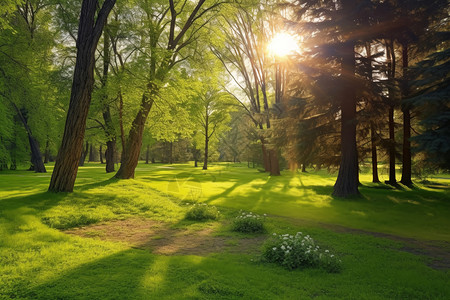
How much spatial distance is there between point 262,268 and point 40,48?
22232 mm

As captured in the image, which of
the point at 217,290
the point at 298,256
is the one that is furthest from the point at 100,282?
the point at 298,256

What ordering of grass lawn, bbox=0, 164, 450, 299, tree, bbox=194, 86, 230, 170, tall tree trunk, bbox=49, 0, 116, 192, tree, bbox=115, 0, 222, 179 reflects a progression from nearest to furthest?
grass lawn, bbox=0, 164, 450, 299 → tall tree trunk, bbox=49, 0, 116, 192 → tree, bbox=115, 0, 222, 179 → tree, bbox=194, 86, 230, 170

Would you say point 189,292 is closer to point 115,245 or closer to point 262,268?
point 262,268

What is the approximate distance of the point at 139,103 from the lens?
1812cm

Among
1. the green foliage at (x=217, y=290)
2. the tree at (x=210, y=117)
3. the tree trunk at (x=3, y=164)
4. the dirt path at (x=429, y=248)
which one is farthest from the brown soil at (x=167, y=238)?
the tree at (x=210, y=117)

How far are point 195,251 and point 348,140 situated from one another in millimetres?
12652

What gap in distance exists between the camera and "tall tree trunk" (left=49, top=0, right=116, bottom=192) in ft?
38.3

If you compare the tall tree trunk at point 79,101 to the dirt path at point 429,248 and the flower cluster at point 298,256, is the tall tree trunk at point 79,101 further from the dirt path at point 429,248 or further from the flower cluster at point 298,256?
the dirt path at point 429,248

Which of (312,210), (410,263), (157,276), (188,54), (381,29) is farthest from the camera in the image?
(188,54)

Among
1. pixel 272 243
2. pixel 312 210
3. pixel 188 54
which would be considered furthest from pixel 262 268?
pixel 188 54

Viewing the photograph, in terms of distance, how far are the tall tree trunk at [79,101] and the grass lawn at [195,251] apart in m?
1.08

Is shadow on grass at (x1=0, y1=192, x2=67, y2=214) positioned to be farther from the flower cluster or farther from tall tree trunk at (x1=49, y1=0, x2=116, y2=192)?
the flower cluster

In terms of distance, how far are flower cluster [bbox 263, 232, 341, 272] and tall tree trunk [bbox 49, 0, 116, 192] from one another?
374 inches

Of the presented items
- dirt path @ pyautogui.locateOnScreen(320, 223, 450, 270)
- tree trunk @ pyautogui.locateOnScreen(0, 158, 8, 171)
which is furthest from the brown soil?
tree trunk @ pyautogui.locateOnScreen(0, 158, 8, 171)
